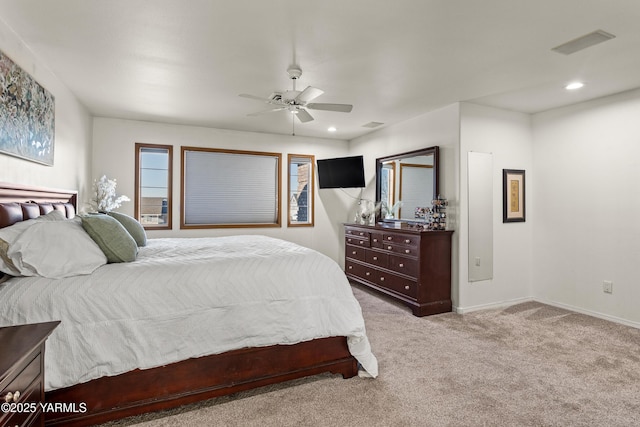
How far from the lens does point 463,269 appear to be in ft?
13.3

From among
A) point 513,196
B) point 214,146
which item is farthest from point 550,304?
point 214,146

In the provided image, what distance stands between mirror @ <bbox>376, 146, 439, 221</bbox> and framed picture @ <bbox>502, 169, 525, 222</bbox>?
0.90 meters

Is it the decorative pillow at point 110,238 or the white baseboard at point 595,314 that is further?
the white baseboard at point 595,314

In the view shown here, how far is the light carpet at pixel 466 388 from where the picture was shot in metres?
2.00

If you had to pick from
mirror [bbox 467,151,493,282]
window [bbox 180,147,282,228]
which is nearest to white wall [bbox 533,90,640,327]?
mirror [bbox 467,151,493,282]

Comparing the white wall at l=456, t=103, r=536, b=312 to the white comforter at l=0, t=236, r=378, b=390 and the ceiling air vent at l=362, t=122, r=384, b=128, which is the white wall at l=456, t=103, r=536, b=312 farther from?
the white comforter at l=0, t=236, r=378, b=390

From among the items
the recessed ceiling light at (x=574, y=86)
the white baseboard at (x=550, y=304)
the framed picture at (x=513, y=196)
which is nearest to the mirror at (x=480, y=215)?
the framed picture at (x=513, y=196)

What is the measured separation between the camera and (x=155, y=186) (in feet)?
16.9

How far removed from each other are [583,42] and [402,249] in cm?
263

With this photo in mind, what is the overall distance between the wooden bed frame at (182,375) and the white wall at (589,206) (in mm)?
3258

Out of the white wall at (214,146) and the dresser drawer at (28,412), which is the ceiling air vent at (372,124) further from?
the dresser drawer at (28,412)

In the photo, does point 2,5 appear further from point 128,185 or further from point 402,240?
Answer: point 402,240

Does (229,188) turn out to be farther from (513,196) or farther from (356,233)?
(513,196)

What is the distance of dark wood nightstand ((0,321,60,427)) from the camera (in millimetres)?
1102
